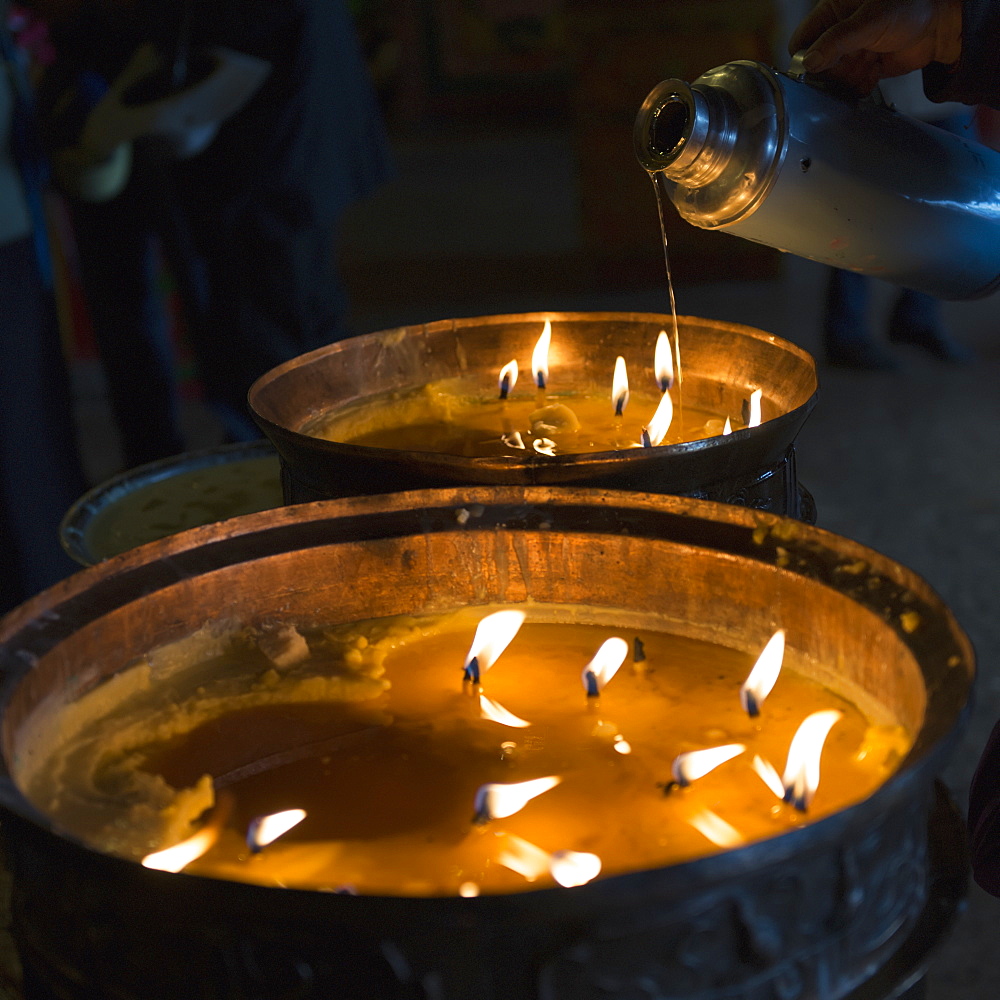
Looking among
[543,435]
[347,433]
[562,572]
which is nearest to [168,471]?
[347,433]

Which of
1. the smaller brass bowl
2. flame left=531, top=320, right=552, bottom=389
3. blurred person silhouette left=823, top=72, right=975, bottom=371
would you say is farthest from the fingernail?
blurred person silhouette left=823, top=72, right=975, bottom=371

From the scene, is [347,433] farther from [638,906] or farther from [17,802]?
[638,906]

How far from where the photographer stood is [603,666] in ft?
3.06

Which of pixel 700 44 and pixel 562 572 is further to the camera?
pixel 700 44

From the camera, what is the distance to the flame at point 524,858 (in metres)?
0.71

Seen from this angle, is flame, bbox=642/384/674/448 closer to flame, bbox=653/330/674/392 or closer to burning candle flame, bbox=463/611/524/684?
flame, bbox=653/330/674/392

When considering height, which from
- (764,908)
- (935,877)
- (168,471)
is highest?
(764,908)

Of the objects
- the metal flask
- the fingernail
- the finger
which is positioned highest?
the finger

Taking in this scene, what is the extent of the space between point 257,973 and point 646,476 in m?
0.62

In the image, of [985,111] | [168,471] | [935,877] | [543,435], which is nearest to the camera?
[935,877]

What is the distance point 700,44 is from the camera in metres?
5.90

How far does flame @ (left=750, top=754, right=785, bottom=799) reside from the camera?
78 centimetres

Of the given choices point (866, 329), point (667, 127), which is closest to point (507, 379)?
point (667, 127)

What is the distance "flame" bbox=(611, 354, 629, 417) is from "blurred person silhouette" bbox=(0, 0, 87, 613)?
174 centimetres
